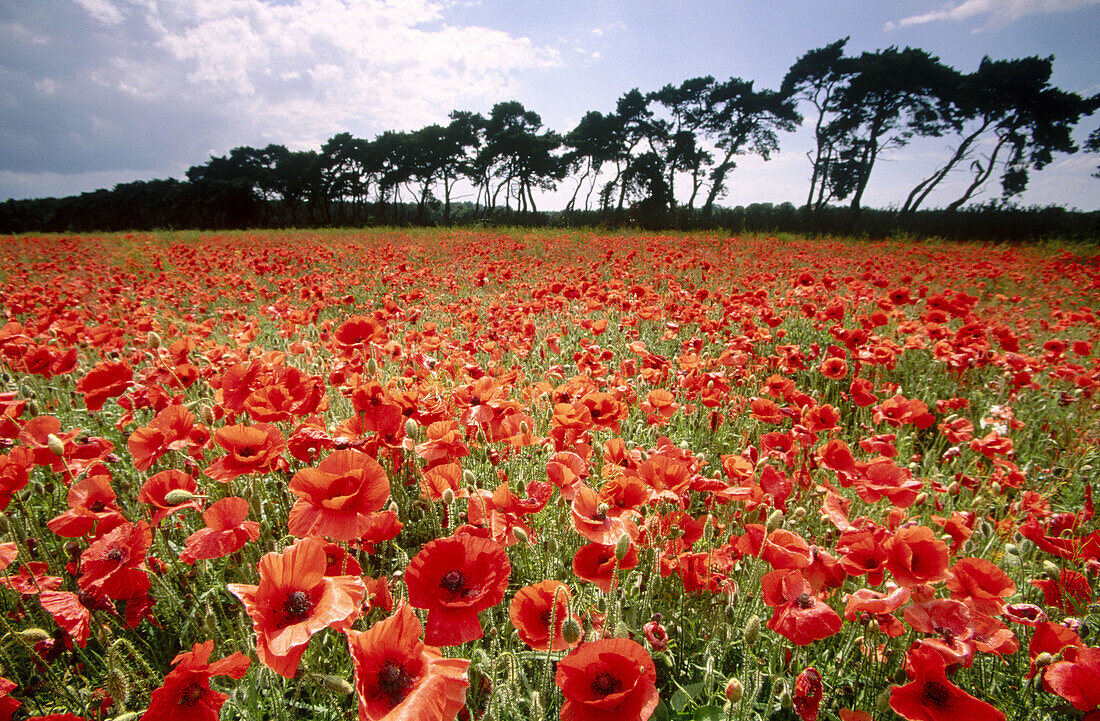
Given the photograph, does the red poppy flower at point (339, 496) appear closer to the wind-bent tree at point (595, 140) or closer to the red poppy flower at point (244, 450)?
the red poppy flower at point (244, 450)

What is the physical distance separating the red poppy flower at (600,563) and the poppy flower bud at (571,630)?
182 mm

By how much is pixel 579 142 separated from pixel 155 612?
141 ft

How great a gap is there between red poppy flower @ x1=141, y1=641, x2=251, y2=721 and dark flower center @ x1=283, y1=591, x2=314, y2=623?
0.37 ft

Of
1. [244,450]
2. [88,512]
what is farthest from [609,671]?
[88,512]

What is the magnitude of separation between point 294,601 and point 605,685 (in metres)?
0.59

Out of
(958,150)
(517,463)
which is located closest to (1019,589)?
(517,463)

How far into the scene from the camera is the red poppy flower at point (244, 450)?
4.04 feet

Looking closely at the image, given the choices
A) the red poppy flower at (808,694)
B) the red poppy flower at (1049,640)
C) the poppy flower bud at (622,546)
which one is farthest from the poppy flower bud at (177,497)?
the red poppy flower at (1049,640)

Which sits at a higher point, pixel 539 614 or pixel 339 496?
pixel 339 496

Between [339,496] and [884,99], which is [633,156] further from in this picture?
[339,496]

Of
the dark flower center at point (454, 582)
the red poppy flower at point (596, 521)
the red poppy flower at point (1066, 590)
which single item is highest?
the red poppy flower at point (596, 521)

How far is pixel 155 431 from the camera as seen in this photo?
4.71ft

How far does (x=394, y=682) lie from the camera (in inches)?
30.8

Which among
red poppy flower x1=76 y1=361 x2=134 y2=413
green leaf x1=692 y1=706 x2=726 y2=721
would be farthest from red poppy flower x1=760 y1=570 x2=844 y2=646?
red poppy flower x1=76 y1=361 x2=134 y2=413
